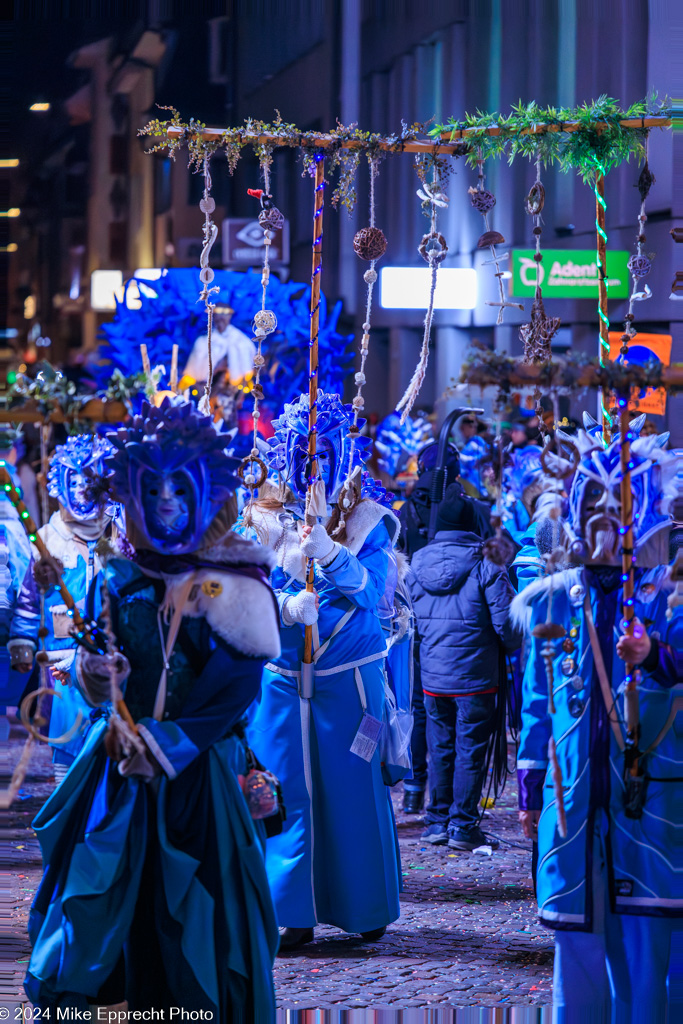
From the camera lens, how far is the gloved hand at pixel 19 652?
5.07 metres

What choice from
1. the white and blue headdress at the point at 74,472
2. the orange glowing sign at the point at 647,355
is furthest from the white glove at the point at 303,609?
the orange glowing sign at the point at 647,355

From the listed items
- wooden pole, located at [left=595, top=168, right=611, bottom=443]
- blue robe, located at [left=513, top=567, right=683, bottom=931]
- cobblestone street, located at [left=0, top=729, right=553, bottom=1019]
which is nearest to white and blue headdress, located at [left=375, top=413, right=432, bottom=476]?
cobblestone street, located at [left=0, top=729, right=553, bottom=1019]

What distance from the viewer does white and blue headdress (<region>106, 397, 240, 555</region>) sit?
3.37 m

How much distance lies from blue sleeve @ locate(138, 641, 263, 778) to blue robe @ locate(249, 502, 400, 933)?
5.24 feet

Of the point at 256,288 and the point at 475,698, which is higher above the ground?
the point at 256,288

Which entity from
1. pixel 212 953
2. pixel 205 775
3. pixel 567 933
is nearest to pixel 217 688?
pixel 205 775

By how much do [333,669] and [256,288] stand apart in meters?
8.26

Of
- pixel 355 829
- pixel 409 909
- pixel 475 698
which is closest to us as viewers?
pixel 355 829

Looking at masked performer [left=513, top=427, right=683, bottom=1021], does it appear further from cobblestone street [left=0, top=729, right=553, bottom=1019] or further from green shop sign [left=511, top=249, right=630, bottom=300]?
green shop sign [left=511, top=249, right=630, bottom=300]

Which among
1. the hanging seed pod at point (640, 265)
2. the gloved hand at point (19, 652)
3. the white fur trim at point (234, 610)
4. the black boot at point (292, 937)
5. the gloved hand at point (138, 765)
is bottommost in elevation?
the black boot at point (292, 937)

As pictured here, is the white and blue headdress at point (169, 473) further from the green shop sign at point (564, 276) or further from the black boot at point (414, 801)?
the green shop sign at point (564, 276)

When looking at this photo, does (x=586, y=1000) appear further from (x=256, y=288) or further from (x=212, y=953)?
(x=256, y=288)

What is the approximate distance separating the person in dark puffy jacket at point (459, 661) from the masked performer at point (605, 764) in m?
2.87

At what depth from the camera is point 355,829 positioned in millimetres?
5051
